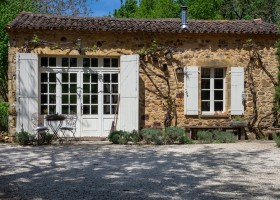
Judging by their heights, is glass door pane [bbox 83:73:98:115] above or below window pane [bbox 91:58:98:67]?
below

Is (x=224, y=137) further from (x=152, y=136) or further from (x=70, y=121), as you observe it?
(x=70, y=121)

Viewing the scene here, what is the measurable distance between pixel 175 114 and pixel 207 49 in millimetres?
2067

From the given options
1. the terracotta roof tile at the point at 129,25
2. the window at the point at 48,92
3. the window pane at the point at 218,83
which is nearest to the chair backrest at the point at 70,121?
the window at the point at 48,92

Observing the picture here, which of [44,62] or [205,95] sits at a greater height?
[44,62]

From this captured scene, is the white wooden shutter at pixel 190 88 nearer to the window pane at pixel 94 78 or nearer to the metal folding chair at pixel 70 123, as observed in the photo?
the window pane at pixel 94 78

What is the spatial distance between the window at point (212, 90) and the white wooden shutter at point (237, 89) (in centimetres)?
34

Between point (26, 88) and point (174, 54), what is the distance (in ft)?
13.6

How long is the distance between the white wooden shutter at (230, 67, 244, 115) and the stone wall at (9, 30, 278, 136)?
18 cm

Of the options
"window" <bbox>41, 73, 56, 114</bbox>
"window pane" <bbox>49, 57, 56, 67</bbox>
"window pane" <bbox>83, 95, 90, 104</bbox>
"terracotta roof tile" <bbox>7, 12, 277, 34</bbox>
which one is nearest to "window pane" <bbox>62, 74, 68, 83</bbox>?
"window" <bbox>41, 73, 56, 114</bbox>

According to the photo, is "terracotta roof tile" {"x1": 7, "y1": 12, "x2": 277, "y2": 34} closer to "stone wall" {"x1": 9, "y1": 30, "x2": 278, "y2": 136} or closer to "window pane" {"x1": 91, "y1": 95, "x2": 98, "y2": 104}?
"stone wall" {"x1": 9, "y1": 30, "x2": 278, "y2": 136}

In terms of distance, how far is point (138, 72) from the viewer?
11.6 meters

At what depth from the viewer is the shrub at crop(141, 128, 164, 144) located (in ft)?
35.1

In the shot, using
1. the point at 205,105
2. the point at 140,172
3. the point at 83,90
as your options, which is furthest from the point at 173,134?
the point at 140,172

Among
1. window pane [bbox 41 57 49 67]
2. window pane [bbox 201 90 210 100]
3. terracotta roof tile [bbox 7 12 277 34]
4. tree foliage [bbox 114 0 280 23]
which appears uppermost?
tree foliage [bbox 114 0 280 23]
